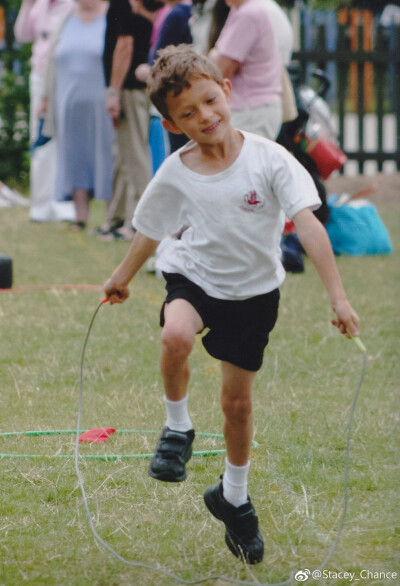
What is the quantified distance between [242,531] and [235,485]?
5.9 inches

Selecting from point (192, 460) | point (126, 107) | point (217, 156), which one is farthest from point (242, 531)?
point (126, 107)

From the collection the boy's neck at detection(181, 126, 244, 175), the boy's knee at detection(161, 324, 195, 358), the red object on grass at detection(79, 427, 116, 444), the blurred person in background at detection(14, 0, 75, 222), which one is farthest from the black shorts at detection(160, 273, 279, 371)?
the blurred person in background at detection(14, 0, 75, 222)

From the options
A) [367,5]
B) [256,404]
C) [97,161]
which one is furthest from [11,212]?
[367,5]

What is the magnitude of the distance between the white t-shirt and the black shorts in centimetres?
3

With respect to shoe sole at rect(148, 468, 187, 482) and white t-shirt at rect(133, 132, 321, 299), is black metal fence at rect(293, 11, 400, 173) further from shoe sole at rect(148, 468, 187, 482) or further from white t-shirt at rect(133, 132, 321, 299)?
shoe sole at rect(148, 468, 187, 482)

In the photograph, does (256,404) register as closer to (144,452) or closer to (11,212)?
(144,452)

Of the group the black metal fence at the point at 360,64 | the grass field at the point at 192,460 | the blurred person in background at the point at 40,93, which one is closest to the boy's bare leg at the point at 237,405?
the grass field at the point at 192,460

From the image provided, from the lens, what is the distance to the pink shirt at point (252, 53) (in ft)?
20.9

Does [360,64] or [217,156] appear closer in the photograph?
[217,156]

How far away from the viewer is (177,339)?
2.93 meters

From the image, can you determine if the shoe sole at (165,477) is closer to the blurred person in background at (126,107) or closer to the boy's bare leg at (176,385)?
the boy's bare leg at (176,385)

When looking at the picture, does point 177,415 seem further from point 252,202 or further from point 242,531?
point 252,202

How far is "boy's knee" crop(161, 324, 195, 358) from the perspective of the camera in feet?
9.60

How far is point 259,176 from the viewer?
2.94 meters
